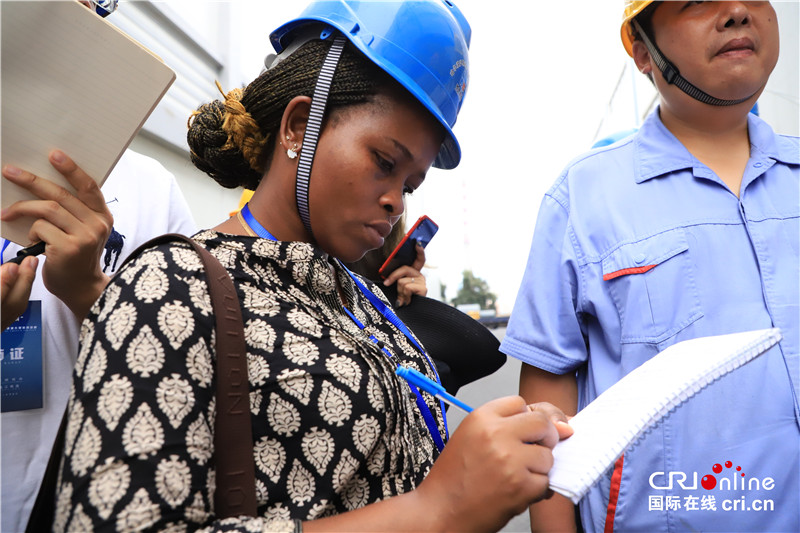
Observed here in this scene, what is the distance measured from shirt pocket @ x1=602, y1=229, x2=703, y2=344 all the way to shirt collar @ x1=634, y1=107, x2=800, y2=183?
0.21 meters

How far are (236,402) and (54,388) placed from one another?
2.75 feet

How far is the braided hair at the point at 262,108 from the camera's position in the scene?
1336 millimetres

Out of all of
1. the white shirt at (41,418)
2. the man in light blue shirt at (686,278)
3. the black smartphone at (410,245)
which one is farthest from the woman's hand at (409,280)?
the white shirt at (41,418)

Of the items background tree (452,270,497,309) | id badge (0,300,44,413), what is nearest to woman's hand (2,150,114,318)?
id badge (0,300,44,413)

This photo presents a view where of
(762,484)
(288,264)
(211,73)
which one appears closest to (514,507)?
(288,264)

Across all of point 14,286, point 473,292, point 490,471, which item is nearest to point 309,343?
point 490,471

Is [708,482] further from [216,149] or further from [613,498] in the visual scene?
[216,149]

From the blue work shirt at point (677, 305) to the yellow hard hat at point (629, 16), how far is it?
26 centimetres

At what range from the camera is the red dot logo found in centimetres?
146

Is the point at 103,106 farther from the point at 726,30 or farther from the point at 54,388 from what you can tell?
the point at 726,30

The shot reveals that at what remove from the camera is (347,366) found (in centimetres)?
110

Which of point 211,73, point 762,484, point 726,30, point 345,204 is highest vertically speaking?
point 211,73

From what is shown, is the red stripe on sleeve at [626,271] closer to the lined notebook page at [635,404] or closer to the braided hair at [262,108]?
the lined notebook page at [635,404]

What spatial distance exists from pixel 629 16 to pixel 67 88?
4.88 ft
